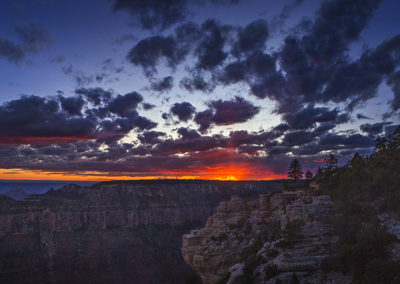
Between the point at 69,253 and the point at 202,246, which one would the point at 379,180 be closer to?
the point at 202,246

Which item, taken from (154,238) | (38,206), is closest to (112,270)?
(154,238)

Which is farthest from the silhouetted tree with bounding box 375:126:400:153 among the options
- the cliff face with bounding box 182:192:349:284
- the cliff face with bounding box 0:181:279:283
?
the cliff face with bounding box 0:181:279:283

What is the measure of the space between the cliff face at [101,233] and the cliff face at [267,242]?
126 feet

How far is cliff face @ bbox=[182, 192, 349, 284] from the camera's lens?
23.6m

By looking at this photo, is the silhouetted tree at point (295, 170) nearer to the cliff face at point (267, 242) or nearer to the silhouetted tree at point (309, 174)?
the silhouetted tree at point (309, 174)

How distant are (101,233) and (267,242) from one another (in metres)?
96.1

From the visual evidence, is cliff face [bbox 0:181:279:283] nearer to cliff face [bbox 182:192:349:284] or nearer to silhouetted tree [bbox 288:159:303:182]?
silhouetted tree [bbox 288:159:303:182]

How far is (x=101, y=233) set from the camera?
11344cm

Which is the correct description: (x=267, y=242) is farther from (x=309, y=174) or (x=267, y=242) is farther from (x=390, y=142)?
(x=309, y=174)

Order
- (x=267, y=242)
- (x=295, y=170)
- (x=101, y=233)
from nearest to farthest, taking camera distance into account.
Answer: (x=267, y=242) → (x=295, y=170) → (x=101, y=233)

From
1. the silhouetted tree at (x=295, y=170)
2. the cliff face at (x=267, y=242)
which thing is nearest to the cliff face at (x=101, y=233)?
the silhouetted tree at (x=295, y=170)

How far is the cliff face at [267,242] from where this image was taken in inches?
930

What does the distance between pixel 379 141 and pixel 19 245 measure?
105m

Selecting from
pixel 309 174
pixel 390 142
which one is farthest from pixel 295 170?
pixel 390 142
